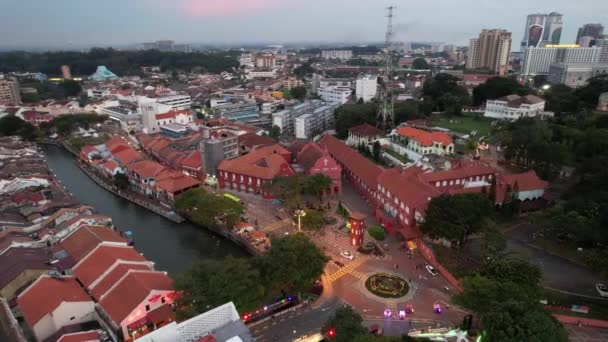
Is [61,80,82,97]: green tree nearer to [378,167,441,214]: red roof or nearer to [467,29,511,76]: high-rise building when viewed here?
[378,167,441,214]: red roof

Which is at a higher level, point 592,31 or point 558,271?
point 592,31

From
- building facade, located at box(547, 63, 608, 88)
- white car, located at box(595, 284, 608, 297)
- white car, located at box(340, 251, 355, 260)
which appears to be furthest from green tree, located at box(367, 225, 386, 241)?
building facade, located at box(547, 63, 608, 88)

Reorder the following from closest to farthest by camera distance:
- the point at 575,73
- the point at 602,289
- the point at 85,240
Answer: the point at 602,289 → the point at 85,240 → the point at 575,73

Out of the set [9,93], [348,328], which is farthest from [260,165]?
[9,93]

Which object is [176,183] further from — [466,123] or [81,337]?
[466,123]

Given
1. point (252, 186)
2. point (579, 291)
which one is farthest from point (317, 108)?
point (579, 291)

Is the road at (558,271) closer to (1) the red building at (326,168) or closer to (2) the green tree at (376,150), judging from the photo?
(1) the red building at (326,168)
